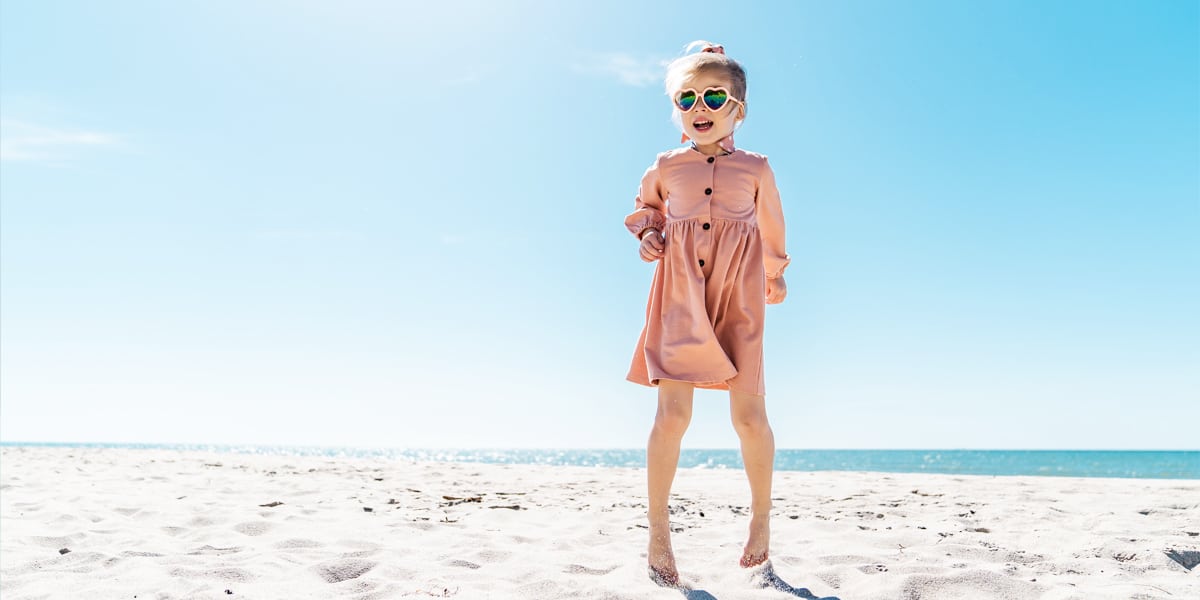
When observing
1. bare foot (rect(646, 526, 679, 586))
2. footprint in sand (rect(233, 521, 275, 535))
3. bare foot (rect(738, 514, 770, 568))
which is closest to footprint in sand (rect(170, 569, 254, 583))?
footprint in sand (rect(233, 521, 275, 535))

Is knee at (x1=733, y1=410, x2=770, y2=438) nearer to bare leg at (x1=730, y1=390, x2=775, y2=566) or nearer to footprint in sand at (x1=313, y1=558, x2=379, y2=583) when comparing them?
bare leg at (x1=730, y1=390, x2=775, y2=566)

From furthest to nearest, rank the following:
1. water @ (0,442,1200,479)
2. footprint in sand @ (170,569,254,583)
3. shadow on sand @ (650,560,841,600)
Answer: water @ (0,442,1200,479) → footprint in sand @ (170,569,254,583) → shadow on sand @ (650,560,841,600)

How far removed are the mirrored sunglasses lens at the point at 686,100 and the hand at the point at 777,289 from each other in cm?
75

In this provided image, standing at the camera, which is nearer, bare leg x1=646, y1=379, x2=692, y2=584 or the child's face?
bare leg x1=646, y1=379, x2=692, y2=584

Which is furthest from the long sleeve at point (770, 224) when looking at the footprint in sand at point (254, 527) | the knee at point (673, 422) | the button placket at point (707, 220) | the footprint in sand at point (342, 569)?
the footprint in sand at point (254, 527)

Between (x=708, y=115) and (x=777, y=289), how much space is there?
2.38ft

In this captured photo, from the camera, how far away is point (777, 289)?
298cm

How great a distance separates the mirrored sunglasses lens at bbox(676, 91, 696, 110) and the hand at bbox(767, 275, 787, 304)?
75cm

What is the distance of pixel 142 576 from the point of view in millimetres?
2635

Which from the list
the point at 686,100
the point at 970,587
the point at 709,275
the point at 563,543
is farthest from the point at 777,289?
the point at 563,543

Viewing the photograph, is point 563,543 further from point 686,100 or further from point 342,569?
point 686,100

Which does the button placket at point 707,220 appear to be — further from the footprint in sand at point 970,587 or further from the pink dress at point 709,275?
the footprint in sand at point 970,587

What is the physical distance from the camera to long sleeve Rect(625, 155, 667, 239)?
2926 mm

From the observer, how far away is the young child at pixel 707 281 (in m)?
2.65
